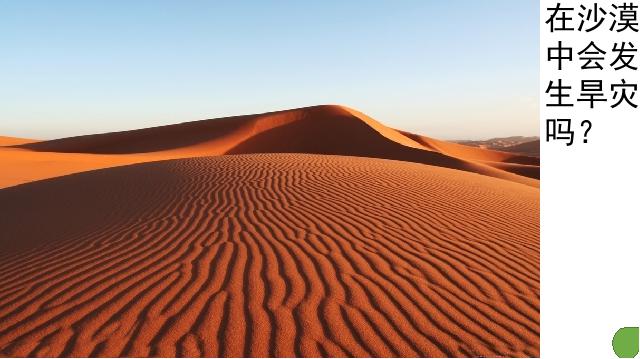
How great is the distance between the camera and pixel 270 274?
5.08 meters

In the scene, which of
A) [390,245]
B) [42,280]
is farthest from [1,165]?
[390,245]

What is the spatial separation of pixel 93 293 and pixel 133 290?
16.3 inches

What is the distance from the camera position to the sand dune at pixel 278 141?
109ft

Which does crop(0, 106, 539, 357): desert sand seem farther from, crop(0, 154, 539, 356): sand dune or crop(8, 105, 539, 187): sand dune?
crop(8, 105, 539, 187): sand dune

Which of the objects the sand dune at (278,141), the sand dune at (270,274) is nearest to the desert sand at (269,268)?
the sand dune at (270,274)

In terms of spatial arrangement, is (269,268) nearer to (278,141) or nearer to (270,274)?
(270,274)

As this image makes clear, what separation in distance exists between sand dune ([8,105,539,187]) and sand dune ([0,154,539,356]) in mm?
21119

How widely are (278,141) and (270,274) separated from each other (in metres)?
35.6

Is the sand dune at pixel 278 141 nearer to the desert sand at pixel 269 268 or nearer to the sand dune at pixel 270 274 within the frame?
the desert sand at pixel 269 268

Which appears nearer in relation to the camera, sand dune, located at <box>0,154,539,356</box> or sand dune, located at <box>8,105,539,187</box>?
sand dune, located at <box>0,154,539,356</box>

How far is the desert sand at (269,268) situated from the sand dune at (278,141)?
66.7 feet

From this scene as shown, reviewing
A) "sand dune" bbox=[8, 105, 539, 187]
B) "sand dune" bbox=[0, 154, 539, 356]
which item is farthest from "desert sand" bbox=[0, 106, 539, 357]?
"sand dune" bbox=[8, 105, 539, 187]

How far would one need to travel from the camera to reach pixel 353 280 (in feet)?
16.3

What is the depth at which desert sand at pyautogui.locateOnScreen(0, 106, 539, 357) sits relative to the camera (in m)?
3.95
